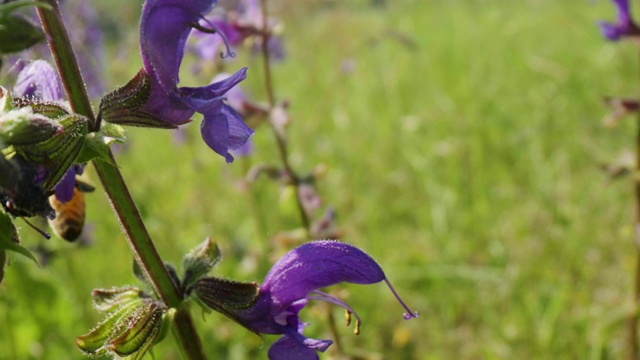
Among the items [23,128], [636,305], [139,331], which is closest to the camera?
[23,128]

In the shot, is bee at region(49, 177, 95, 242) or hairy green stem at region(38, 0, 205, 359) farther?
bee at region(49, 177, 95, 242)

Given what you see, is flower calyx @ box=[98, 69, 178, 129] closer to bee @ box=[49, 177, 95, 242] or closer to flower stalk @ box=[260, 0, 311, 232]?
bee @ box=[49, 177, 95, 242]

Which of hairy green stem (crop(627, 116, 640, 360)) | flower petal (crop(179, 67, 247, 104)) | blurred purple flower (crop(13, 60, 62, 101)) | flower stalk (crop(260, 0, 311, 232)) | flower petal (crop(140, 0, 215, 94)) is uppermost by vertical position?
flower petal (crop(140, 0, 215, 94))

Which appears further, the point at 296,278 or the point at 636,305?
the point at 636,305

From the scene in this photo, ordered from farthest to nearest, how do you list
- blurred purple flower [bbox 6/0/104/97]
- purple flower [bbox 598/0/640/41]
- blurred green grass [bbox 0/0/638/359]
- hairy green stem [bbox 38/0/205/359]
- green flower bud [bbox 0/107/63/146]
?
blurred purple flower [bbox 6/0/104/97], blurred green grass [bbox 0/0/638/359], purple flower [bbox 598/0/640/41], hairy green stem [bbox 38/0/205/359], green flower bud [bbox 0/107/63/146]

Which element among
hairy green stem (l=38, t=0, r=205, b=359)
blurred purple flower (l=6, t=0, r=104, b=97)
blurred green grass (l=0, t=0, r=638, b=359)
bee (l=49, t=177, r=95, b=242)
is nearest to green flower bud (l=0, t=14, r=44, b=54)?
hairy green stem (l=38, t=0, r=205, b=359)

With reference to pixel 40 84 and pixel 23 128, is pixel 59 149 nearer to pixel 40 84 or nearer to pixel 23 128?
pixel 23 128

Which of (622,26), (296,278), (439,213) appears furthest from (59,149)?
(439,213)

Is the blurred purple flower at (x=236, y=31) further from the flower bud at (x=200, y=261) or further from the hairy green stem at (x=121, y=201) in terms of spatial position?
the hairy green stem at (x=121, y=201)
